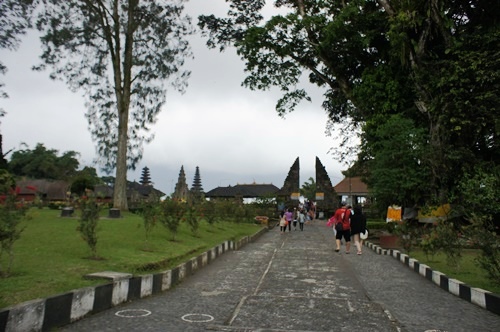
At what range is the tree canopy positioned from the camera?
17.3 m

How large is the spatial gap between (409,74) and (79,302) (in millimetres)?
18562

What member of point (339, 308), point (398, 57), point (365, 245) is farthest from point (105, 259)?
point (398, 57)

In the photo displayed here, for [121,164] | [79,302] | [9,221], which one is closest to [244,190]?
[121,164]

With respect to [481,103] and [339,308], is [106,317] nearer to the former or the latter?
[339,308]

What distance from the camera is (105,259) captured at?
7.78 meters

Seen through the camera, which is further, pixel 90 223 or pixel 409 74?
pixel 409 74

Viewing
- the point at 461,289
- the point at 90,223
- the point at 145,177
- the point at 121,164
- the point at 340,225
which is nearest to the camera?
the point at 461,289

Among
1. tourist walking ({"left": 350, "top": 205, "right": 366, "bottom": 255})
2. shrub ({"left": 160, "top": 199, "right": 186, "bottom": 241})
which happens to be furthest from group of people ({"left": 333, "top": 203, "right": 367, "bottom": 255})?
shrub ({"left": 160, "top": 199, "right": 186, "bottom": 241})

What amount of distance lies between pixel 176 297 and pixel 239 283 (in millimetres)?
1506


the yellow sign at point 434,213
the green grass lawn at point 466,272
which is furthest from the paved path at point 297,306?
the yellow sign at point 434,213

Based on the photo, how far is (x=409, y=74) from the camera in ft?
65.8

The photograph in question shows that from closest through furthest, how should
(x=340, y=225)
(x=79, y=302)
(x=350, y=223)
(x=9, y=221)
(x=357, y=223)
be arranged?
(x=79, y=302) → (x=9, y=221) → (x=340, y=225) → (x=357, y=223) → (x=350, y=223)

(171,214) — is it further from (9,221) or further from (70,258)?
(9,221)

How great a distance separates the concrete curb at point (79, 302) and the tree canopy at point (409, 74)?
12.6 meters
